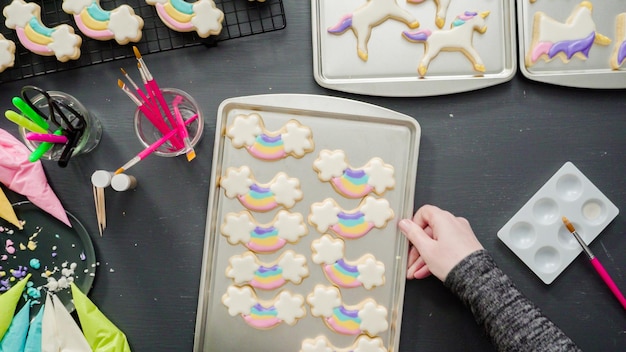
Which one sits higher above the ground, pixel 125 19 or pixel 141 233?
pixel 125 19

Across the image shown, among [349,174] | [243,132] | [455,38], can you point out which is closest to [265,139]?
[243,132]

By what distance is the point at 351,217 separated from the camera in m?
0.88

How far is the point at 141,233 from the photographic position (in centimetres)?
90

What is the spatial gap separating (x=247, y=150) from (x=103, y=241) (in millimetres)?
299

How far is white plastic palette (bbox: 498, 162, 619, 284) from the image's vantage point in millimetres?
898

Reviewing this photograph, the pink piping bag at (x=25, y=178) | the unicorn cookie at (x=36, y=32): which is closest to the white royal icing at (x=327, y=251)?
the pink piping bag at (x=25, y=178)

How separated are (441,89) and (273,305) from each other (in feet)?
1.53

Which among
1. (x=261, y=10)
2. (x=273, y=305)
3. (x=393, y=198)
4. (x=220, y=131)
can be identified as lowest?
(x=273, y=305)

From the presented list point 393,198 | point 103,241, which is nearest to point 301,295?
point 393,198

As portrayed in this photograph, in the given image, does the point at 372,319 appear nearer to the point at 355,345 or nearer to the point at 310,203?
the point at 355,345

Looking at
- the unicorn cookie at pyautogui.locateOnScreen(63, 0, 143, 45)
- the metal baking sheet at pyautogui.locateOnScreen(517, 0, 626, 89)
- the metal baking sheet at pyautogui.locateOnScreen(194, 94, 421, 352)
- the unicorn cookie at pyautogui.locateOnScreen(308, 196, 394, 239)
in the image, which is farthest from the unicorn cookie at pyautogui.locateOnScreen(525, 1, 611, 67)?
the unicorn cookie at pyautogui.locateOnScreen(63, 0, 143, 45)

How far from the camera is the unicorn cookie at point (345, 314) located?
871 mm

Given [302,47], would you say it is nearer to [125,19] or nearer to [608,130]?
[125,19]

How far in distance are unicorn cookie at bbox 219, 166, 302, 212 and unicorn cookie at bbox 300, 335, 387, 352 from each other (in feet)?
0.76
